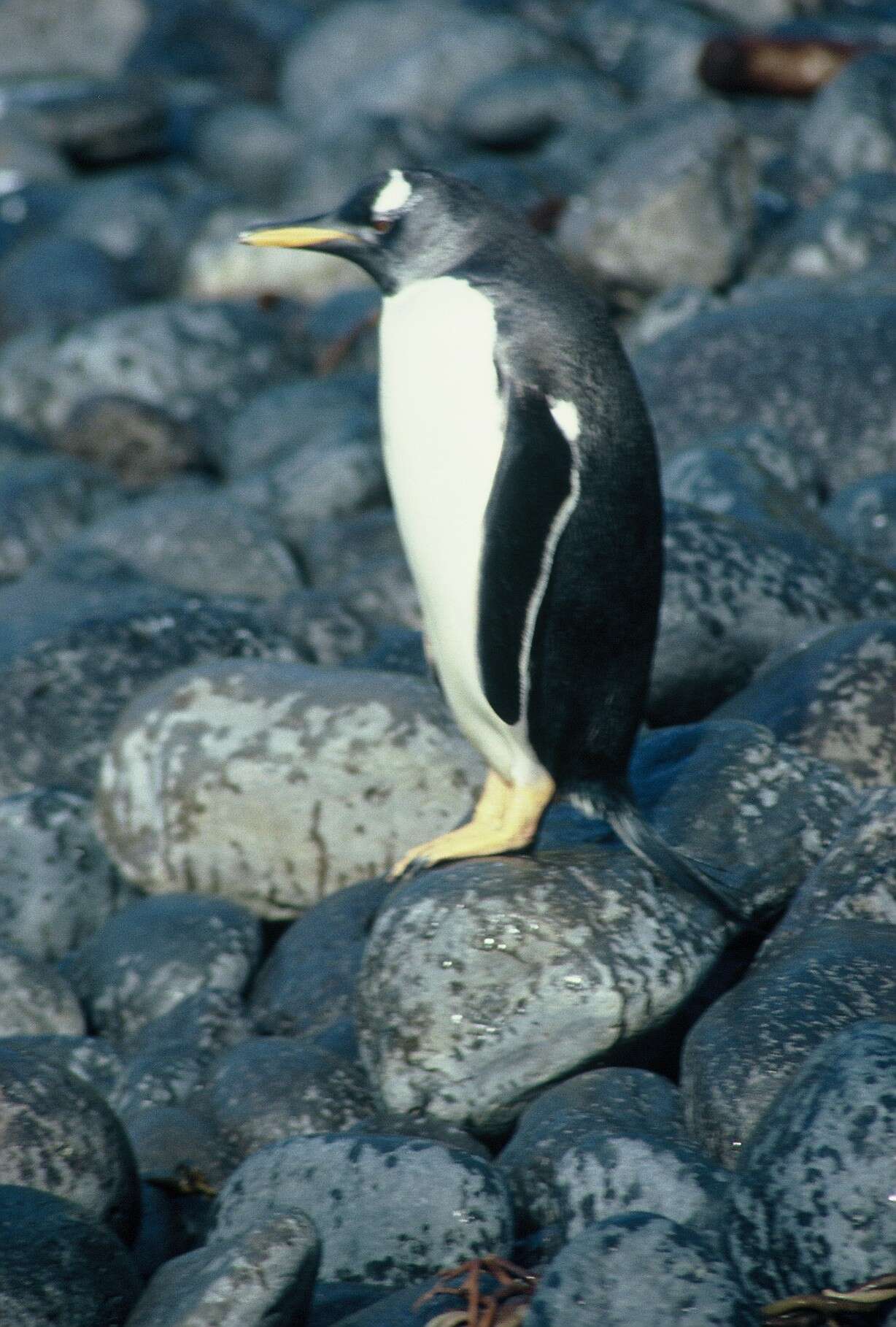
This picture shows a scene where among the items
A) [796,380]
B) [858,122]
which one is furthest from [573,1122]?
[858,122]

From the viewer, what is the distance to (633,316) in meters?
8.79

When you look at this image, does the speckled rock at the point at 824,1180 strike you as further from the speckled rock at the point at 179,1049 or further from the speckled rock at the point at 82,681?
the speckled rock at the point at 82,681

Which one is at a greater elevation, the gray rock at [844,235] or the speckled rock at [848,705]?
the speckled rock at [848,705]

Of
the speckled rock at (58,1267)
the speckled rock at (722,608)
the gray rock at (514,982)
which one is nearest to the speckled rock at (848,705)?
the speckled rock at (722,608)

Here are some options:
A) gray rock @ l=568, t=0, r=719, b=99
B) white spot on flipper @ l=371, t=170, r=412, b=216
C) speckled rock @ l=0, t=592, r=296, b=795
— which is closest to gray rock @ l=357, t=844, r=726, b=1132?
white spot on flipper @ l=371, t=170, r=412, b=216

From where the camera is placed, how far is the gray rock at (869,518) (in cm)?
554

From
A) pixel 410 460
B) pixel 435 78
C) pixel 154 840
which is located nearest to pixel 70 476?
pixel 154 840

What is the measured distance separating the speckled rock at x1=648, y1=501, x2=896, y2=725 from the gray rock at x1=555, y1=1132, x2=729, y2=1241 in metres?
2.00

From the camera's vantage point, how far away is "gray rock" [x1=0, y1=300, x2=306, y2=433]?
9.37 meters

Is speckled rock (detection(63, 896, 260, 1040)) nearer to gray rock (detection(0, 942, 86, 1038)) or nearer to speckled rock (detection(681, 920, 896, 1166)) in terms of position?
gray rock (detection(0, 942, 86, 1038))

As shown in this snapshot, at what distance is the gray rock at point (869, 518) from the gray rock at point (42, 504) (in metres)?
3.53

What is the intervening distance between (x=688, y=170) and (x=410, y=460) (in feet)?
18.4

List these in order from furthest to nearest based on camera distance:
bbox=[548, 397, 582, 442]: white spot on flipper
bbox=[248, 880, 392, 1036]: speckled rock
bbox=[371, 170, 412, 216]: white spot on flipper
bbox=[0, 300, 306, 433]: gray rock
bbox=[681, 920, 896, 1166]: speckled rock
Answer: bbox=[0, 300, 306, 433]: gray rock
bbox=[248, 880, 392, 1036]: speckled rock
bbox=[371, 170, 412, 216]: white spot on flipper
bbox=[548, 397, 582, 442]: white spot on flipper
bbox=[681, 920, 896, 1166]: speckled rock

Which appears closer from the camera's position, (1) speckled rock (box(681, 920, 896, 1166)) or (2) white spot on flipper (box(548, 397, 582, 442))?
(1) speckled rock (box(681, 920, 896, 1166))
